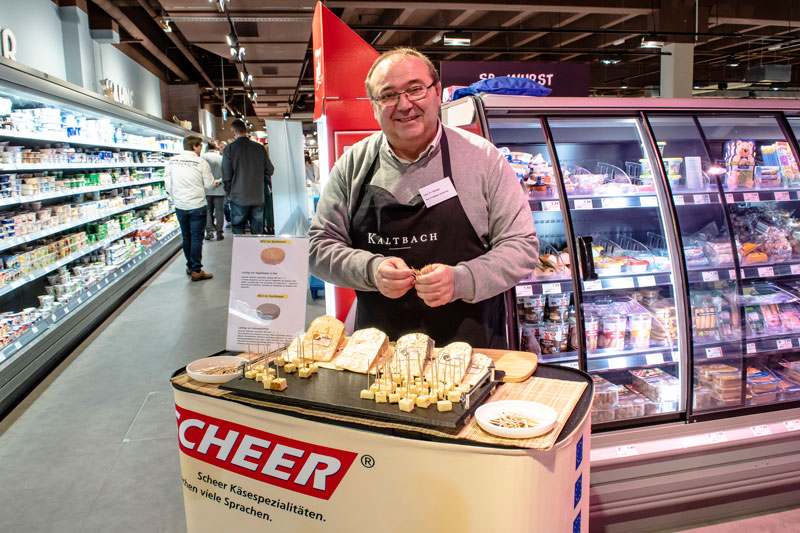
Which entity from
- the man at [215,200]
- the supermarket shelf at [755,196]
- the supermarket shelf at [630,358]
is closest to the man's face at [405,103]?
the supermarket shelf at [630,358]

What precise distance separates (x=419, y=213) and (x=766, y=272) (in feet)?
6.77

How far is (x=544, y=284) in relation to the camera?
106 inches

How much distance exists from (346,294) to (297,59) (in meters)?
11.3

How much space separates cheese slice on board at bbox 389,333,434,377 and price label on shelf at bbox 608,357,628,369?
5.01ft

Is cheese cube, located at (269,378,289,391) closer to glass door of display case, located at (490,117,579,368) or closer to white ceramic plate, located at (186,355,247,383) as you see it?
white ceramic plate, located at (186,355,247,383)

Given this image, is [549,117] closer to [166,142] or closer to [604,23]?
[166,142]

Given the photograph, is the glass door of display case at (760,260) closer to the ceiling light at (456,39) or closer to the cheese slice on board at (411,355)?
the cheese slice on board at (411,355)

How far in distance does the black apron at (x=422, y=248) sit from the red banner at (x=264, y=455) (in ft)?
2.32

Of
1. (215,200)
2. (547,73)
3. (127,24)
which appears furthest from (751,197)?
(215,200)

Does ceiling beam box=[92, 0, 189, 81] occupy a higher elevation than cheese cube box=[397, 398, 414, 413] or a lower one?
higher

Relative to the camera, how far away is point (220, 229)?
44.2ft

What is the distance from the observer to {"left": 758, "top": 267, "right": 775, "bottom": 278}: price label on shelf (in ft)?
9.80

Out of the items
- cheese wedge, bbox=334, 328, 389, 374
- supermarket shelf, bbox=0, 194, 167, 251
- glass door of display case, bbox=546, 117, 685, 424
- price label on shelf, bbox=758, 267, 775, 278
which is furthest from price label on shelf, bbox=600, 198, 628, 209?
supermarket shelf, bbox=0, 194, 167, 251

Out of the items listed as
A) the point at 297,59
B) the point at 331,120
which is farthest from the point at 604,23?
the point at 331,120
